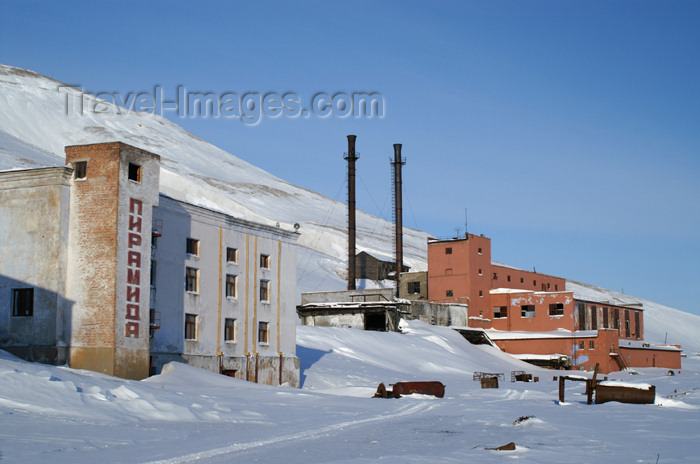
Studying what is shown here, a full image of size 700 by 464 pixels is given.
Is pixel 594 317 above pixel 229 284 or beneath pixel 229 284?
beneath

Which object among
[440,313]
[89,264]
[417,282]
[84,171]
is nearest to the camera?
[89,264]

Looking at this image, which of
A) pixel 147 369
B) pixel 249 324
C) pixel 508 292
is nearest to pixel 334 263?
pixel 508 292

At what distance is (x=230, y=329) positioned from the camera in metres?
39.7

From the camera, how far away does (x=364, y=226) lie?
545 ft

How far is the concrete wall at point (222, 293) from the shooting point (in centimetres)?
3534

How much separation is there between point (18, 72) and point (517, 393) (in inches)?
6557

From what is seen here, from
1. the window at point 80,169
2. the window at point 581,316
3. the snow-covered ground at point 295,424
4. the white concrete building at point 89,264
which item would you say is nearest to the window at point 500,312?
the window at point 581,316

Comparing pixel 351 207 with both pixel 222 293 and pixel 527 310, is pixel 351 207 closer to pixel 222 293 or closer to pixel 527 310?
pixel 527 310

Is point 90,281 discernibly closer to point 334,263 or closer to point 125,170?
point 125,170

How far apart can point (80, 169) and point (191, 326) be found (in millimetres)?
8957

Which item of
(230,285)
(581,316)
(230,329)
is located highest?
(230,285)

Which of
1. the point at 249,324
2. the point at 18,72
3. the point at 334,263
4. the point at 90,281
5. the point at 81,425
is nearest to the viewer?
the point at 81,425

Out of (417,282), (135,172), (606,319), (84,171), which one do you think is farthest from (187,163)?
(84,171)

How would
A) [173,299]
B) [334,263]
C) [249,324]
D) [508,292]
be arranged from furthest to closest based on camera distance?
[334,263] < [508,292] < [249,324] < [173,299]
